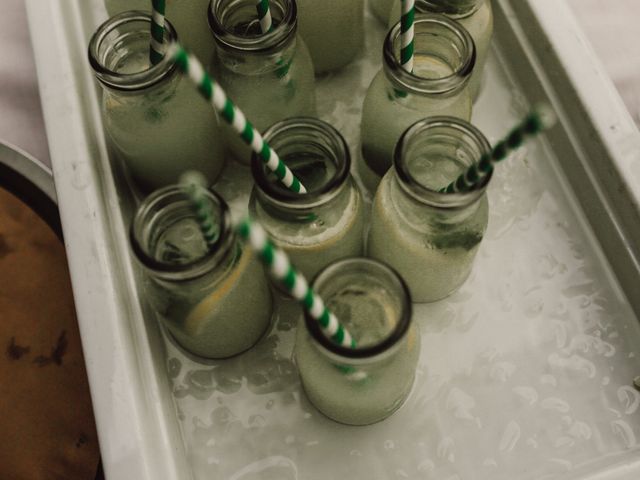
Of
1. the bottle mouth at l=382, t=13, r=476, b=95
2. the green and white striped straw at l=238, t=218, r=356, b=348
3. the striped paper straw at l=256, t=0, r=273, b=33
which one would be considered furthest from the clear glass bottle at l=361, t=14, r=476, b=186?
the green and white striped straw at l=238, t=218, r=356, b=348

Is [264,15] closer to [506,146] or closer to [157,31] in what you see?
[157,31]

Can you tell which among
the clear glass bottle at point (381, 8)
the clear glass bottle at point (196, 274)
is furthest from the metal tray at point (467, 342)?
the clear glass bottle at point (381, 8)

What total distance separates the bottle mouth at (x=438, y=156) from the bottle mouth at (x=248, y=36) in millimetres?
140

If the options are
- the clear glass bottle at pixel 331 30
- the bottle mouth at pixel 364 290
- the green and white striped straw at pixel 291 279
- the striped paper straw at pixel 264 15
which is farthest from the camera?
the clear glass bottle at pixel 331 30

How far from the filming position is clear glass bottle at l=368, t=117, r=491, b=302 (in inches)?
19.8

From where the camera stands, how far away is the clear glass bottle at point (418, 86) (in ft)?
1.78

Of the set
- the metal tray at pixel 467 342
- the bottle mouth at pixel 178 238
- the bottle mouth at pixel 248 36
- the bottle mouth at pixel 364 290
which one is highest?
the bottle mouth at pixel 248 36

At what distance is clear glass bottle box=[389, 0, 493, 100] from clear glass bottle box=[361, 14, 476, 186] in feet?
0.12

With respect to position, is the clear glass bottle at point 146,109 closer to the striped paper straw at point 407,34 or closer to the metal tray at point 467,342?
the metal tray at point 467,342

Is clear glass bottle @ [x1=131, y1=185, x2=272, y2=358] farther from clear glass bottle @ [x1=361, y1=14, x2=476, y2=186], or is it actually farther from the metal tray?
clear glass bottle @ [x1=361, y1=14, x2=476, y2=186]

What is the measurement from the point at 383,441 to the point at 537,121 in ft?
1.11

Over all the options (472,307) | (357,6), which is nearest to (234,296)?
(472,307)

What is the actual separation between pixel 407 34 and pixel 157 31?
0.66 feet

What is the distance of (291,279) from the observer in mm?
381
